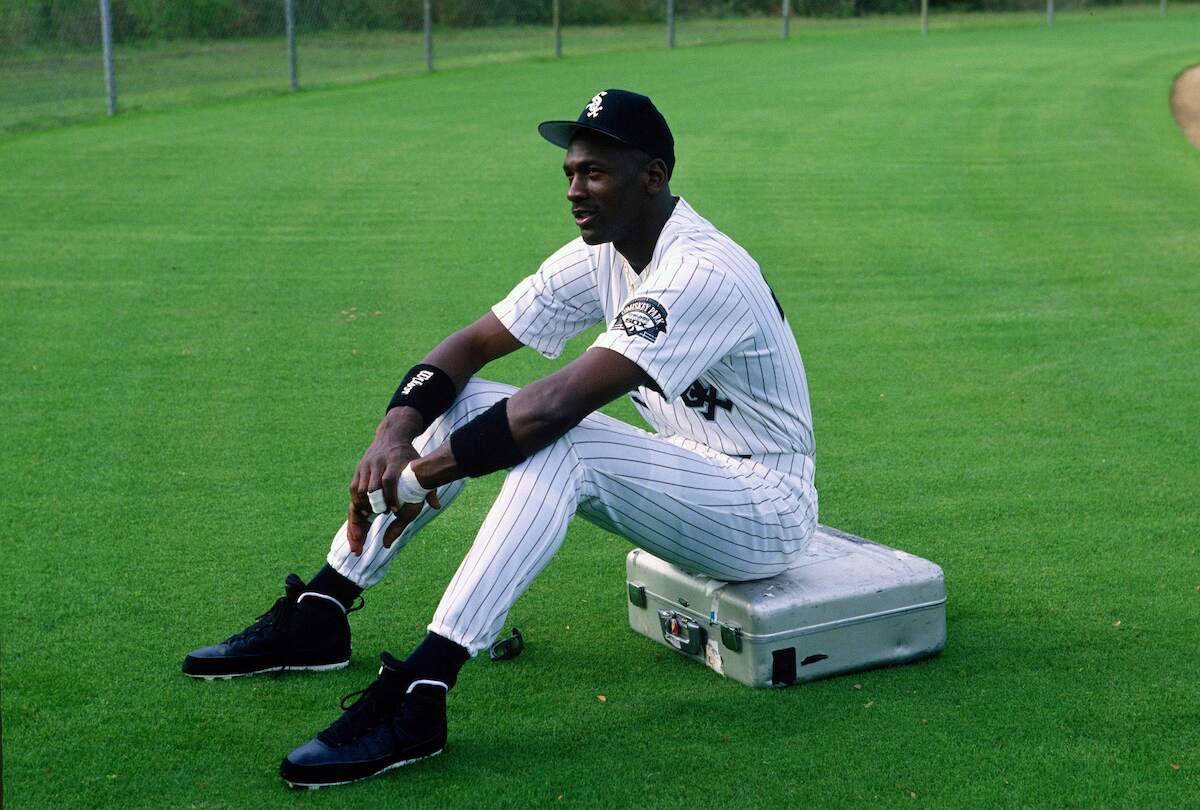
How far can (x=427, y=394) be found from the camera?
144 inches

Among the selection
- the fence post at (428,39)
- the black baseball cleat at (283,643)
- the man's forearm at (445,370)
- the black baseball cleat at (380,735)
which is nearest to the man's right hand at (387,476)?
the man's forearm at (445,370)

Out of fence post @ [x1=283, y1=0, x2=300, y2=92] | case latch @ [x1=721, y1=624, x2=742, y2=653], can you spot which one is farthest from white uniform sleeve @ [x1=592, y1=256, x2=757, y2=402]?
fence post @ [x1=283, y1=0, x2=300, y2=92]

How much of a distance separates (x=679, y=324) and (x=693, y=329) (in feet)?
0.13

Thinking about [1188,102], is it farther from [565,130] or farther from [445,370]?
[445,370]

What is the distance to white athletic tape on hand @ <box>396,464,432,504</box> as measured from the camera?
11.0ft

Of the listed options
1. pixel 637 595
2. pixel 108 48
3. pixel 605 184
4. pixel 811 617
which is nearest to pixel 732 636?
pixel 811 617

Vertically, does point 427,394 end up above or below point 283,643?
above

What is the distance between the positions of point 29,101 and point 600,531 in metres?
14.4

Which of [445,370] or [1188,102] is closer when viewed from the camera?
[445,370]

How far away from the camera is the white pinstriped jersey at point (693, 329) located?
131 inches

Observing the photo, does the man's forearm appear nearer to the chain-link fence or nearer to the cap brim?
the cap brim

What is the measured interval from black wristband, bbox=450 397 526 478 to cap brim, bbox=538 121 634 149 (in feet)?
2.25

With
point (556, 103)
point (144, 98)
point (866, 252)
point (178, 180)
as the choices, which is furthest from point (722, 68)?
point (866, 252)

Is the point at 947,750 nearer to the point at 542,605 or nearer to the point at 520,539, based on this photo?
the point at 520,539
